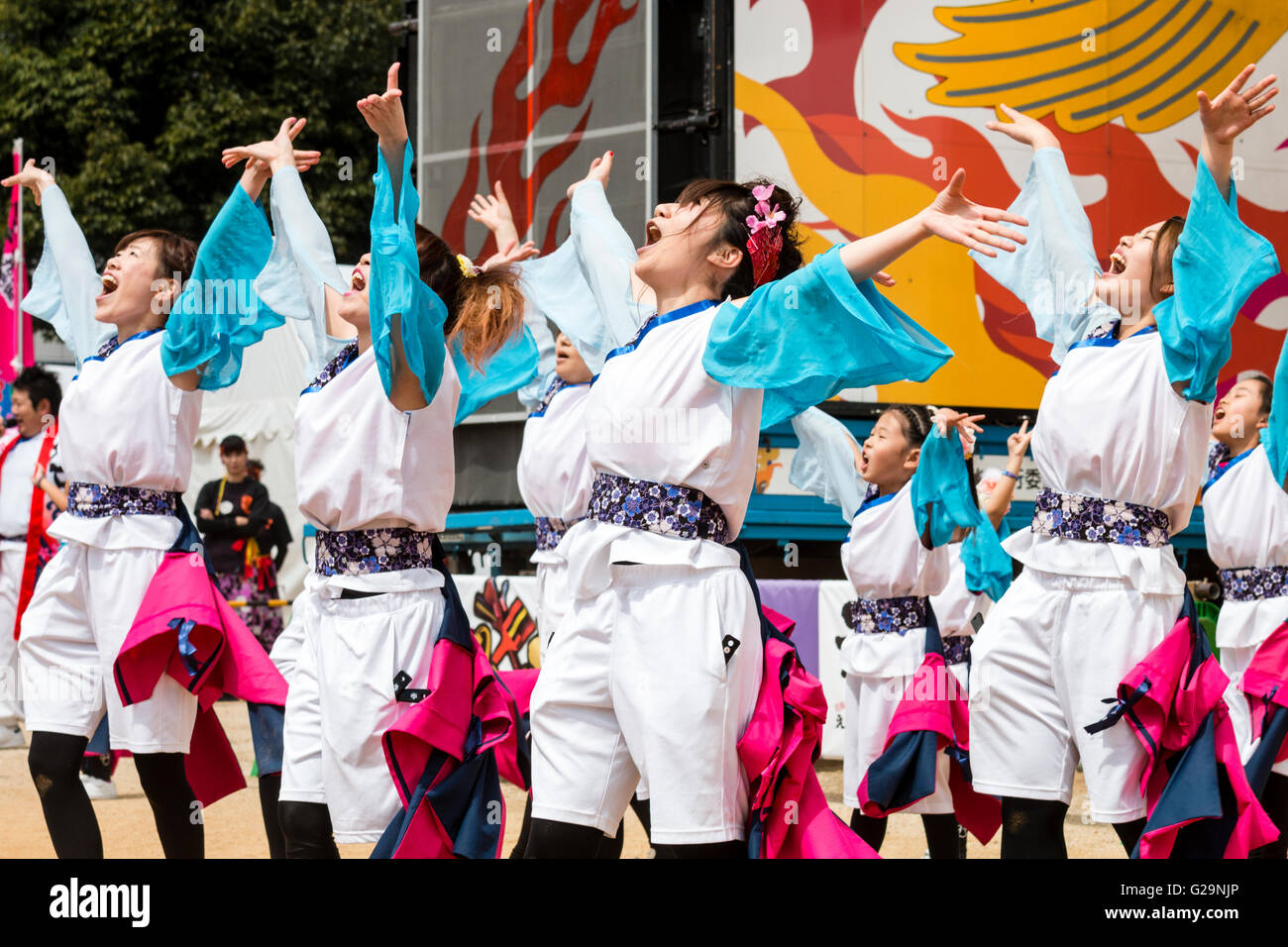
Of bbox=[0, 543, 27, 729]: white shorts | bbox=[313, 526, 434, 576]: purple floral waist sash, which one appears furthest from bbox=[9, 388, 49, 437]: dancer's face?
bbox=[313, 526, 434, 576]: purple floral waist sash

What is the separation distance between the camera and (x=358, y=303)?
11.5 ft

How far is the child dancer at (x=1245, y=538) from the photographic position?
18.3 feet

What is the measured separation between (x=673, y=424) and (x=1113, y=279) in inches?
54.3

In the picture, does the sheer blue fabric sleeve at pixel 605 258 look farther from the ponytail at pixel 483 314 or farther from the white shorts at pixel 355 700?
the white shorts at pixel 355 700

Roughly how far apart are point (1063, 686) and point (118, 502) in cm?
239

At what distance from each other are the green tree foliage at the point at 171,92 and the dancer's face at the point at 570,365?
40.1ft

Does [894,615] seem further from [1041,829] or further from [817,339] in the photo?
[817,339]

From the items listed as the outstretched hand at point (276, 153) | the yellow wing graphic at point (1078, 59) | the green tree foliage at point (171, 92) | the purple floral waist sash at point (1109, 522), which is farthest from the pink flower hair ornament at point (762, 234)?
the green tree foliage at point (171, 92)

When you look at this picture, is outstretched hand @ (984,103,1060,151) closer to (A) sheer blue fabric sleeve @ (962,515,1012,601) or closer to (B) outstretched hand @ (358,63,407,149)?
(B) outstretched hand @ (358,63,407,149)

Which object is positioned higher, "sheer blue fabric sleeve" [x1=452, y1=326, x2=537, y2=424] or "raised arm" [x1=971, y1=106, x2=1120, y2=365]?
"raised arm" [x1=971, y1=106, x2=1120, y2=365]

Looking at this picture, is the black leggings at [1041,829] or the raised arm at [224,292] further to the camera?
the raised arm at [224,292]

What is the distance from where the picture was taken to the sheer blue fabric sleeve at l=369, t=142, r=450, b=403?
315cm

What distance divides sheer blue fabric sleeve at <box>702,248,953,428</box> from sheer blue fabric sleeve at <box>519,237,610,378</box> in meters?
2.11

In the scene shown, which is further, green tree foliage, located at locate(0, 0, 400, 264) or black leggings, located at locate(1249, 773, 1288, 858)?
green tree foliage, located at locate(0, 0, 400, 264)
